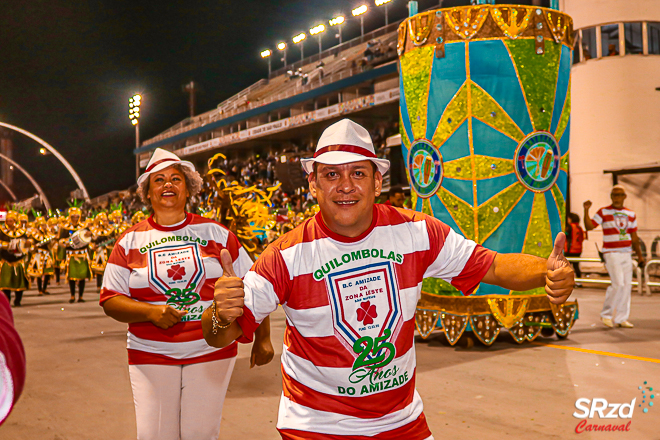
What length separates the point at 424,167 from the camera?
827 cm

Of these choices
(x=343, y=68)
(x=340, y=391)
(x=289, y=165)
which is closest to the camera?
(x=340, y=391)

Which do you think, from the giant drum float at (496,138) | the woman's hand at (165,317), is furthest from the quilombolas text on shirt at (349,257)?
the giant drum float at (496,138)

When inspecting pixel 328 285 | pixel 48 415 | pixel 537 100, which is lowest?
pixel 48 415

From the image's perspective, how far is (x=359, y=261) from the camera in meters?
2.46

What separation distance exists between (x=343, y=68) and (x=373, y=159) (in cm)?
3828

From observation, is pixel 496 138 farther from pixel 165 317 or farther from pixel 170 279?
pixel 165 317

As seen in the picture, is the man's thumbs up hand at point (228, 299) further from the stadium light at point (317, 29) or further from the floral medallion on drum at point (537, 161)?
the stadium light at point (317, 29)

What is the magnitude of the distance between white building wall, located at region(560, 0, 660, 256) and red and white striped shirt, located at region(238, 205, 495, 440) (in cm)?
1751

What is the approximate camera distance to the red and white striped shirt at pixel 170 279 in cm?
341

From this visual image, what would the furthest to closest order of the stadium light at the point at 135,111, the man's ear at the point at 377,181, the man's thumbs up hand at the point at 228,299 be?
1. the stadium light at the point at 135,111
2. the man's ear at the point at 377,181
3. the man's thumbs up hand at the point at 228,299

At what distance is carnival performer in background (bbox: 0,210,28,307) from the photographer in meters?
14.1

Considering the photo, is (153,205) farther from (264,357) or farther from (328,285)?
(328,285)

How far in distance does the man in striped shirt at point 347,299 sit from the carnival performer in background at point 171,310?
91 cm

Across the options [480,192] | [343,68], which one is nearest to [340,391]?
[480,192]
